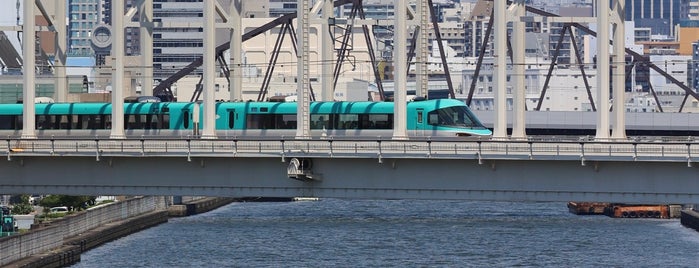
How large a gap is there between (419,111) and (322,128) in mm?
5112

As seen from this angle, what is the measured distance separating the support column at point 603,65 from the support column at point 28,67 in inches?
1077

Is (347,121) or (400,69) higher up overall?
(400,69)

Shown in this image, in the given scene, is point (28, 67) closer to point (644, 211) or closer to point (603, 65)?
point (603, 65)

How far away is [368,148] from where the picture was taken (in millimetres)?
68500

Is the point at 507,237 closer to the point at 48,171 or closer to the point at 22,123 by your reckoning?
the point at 22,123

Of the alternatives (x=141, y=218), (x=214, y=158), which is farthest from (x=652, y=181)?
(x=141, y=218)

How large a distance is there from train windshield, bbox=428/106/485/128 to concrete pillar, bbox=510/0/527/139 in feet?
18.7

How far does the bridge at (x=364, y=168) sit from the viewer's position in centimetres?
6581

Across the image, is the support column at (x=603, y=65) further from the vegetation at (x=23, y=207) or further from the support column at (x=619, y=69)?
the vegetation at (x=23, y=207)

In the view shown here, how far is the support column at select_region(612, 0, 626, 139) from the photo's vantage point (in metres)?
79.1

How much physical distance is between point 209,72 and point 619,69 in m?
19.3

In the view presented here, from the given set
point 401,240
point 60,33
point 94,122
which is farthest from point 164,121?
point 401,240

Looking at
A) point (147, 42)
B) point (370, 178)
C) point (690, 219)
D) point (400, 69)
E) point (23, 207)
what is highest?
point (147, 42)

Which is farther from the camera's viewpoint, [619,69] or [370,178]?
[619,69]
